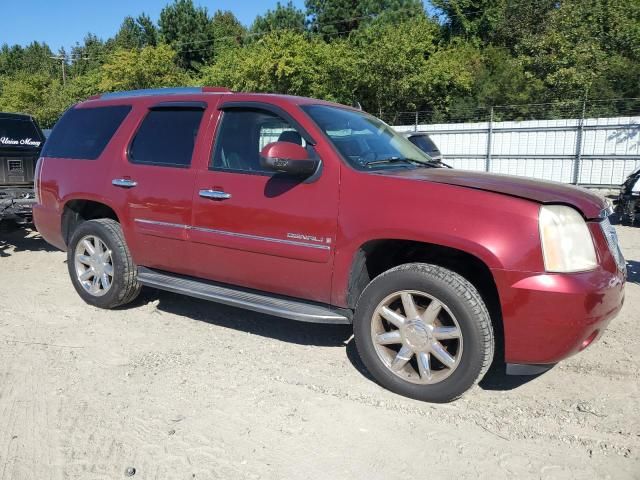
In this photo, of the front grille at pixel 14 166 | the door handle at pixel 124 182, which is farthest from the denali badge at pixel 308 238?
the front grille at pixel 14 166

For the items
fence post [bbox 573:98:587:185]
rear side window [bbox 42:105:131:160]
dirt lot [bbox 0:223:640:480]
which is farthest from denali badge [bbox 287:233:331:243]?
fence post [bbox 573:98:587:185]

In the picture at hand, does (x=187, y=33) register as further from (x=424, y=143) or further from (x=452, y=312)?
(x=452, y=312)

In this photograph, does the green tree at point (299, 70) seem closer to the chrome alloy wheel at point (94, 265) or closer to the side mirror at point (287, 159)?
the chrome alloy wheel at point (94, 265)

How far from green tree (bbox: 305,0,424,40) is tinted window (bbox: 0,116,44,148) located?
115 ft

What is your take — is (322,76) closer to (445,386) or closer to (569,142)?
(569,142)

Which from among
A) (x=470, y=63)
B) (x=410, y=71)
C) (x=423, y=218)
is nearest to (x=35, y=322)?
(x=423, y=218)

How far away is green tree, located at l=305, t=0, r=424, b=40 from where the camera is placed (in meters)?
41.3

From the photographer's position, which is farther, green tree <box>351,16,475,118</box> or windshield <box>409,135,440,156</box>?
green tree <box>351,16,475,118</box>

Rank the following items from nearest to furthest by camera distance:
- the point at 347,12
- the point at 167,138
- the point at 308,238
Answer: the point at 308,238 < the point at 167,138 < the point at 347,12

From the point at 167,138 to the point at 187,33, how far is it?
4784 cm

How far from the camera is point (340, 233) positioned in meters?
3.73

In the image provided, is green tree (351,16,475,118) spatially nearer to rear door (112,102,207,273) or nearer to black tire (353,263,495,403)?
rear door (112,102,207,273)

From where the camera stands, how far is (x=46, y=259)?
25.5ft

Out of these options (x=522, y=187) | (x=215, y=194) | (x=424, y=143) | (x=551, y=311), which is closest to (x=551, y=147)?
(x=424, y=143)
